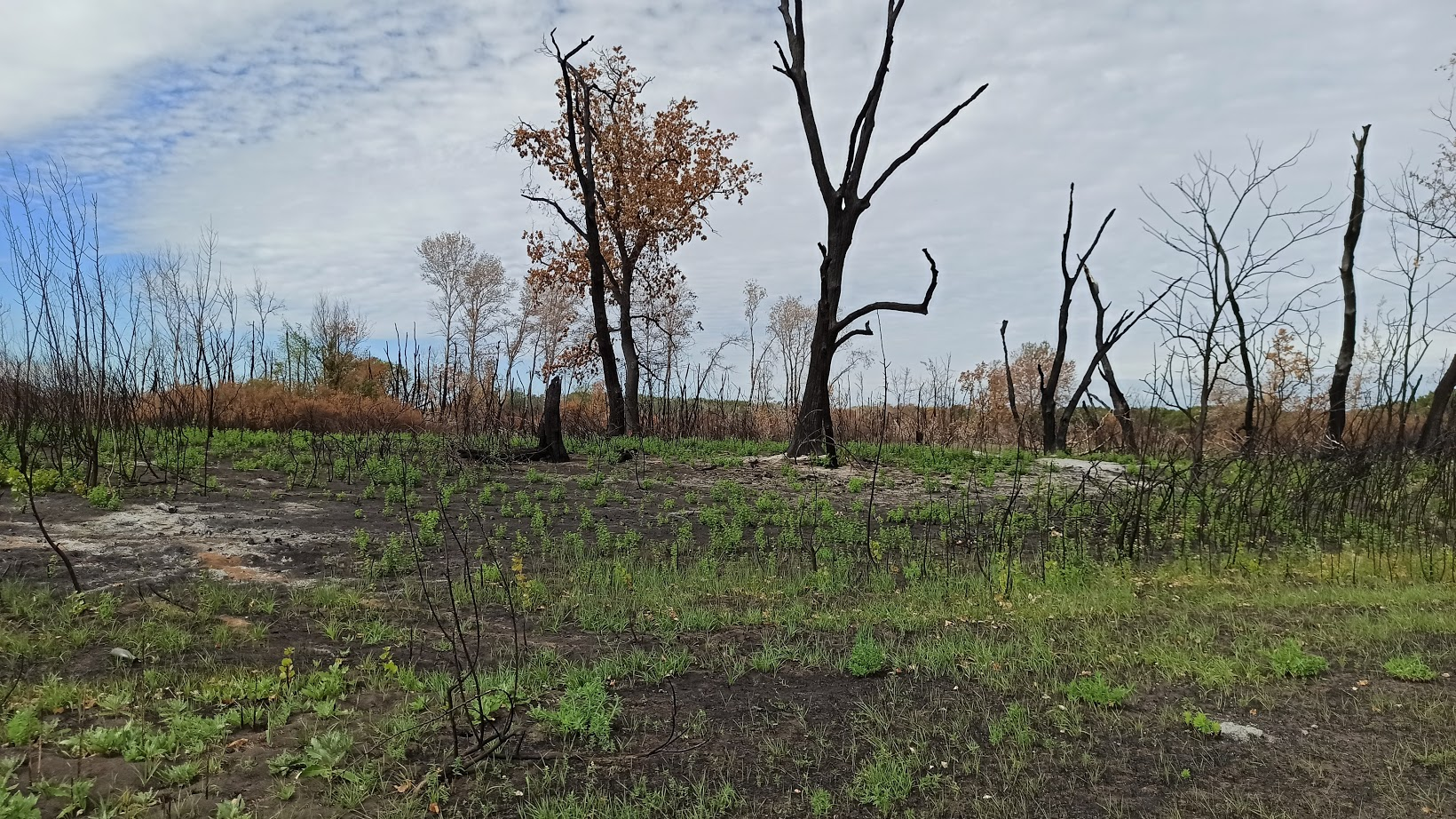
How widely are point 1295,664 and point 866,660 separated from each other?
2.34 metres

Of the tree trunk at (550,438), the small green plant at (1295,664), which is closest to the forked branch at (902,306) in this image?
the tree trunk at (550,438)

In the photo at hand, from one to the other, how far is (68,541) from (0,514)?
1254mm

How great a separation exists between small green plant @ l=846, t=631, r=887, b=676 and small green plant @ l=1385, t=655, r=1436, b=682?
2723 mm

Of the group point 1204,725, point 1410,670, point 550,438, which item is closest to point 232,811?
point 1204,725

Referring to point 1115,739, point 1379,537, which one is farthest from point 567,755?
point 1379,537

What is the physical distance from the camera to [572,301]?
2756 cm

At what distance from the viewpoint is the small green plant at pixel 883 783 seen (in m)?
3.17

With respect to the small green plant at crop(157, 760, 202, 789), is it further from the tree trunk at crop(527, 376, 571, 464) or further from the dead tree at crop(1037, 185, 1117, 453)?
the dead tree at crop(1037, 185, 1117, 453)

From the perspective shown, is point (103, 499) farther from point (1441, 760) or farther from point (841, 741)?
point (1441, 760)

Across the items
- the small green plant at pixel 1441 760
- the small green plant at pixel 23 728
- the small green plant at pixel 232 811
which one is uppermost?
the small green plant at pixel 23 728

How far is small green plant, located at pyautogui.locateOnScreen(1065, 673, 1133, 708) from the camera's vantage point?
409 cm

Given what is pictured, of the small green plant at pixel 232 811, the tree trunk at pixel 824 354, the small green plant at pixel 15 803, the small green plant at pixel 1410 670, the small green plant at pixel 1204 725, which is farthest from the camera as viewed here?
the tree trunk at pixel 824 354

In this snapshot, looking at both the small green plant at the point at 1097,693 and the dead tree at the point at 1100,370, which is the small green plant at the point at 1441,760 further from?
the dead tree at the point at 1100,370

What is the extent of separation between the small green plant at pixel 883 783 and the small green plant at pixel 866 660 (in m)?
1.00
